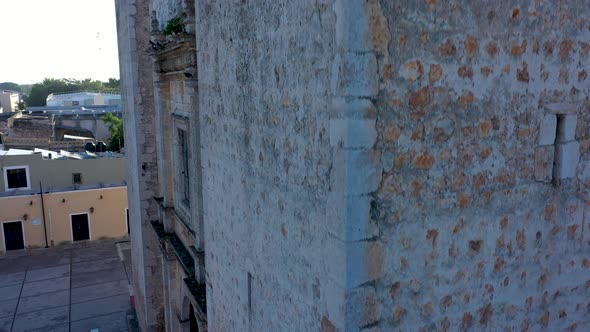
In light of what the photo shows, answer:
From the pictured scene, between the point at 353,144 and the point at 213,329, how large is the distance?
3371 millimetres

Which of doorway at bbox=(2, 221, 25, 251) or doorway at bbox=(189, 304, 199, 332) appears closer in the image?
doorway at bbox=(189, 304, 199, 332)

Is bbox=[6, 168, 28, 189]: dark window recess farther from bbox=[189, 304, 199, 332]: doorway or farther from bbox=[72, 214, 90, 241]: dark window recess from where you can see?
bbox=[189, 304, 199, 332]: doorway

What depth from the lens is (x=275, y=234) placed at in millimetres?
3312

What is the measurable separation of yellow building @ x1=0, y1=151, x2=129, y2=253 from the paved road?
538 millimetres

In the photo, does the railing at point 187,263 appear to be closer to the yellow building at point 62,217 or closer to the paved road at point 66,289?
the paved road at point 66,289

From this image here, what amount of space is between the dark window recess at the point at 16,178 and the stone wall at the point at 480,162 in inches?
740

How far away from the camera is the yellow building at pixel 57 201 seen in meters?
17.7

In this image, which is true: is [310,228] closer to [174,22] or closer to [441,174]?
[441,174]

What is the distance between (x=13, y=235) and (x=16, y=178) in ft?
6.80

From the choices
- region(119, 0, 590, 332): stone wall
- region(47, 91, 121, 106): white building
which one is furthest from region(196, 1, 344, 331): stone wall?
region(47, 91, 121, 106): white building

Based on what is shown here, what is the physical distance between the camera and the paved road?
42.1 ft

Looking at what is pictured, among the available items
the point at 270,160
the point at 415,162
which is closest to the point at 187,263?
the point at 270,160

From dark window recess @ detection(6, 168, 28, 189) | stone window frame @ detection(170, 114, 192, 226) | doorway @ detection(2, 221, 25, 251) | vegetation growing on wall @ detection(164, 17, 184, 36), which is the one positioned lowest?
doorway @ detection(2, 221, 25, 251)

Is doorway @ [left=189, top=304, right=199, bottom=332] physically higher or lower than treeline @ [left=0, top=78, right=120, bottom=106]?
lower
